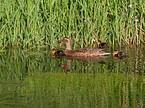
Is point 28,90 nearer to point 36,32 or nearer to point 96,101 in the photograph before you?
point 96,101

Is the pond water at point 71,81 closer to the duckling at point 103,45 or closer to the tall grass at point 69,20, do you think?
the duckling at point 103,45

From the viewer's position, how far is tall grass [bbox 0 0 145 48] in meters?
9.92

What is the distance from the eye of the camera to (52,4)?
10.1 metres

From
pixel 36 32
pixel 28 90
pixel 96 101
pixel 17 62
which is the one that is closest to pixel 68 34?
pixel 36 32

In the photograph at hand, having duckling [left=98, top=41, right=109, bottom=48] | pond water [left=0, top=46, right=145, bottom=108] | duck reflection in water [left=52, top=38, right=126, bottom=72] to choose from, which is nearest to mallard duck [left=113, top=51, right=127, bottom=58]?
duck reflection in water [left=52, top=38, right=126, bottom=72]

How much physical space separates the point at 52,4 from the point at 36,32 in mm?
928

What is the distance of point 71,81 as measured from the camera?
6227mm

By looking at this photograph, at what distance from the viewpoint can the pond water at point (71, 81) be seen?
4.97 meters

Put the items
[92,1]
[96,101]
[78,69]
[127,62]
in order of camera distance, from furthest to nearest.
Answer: [92,1] → [127,62] → [78,69] → [96,101]

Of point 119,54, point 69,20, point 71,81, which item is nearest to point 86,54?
point 119,54

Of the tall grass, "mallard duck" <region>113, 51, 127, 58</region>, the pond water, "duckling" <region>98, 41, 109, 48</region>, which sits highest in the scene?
the tall grass

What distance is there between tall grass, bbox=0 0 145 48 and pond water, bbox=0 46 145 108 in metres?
0.98

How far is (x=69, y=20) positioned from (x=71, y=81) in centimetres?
399

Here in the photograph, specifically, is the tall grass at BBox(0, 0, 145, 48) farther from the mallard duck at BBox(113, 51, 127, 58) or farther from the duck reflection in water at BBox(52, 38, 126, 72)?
the mallard duck at BBox(113, 51, 127, 58)
